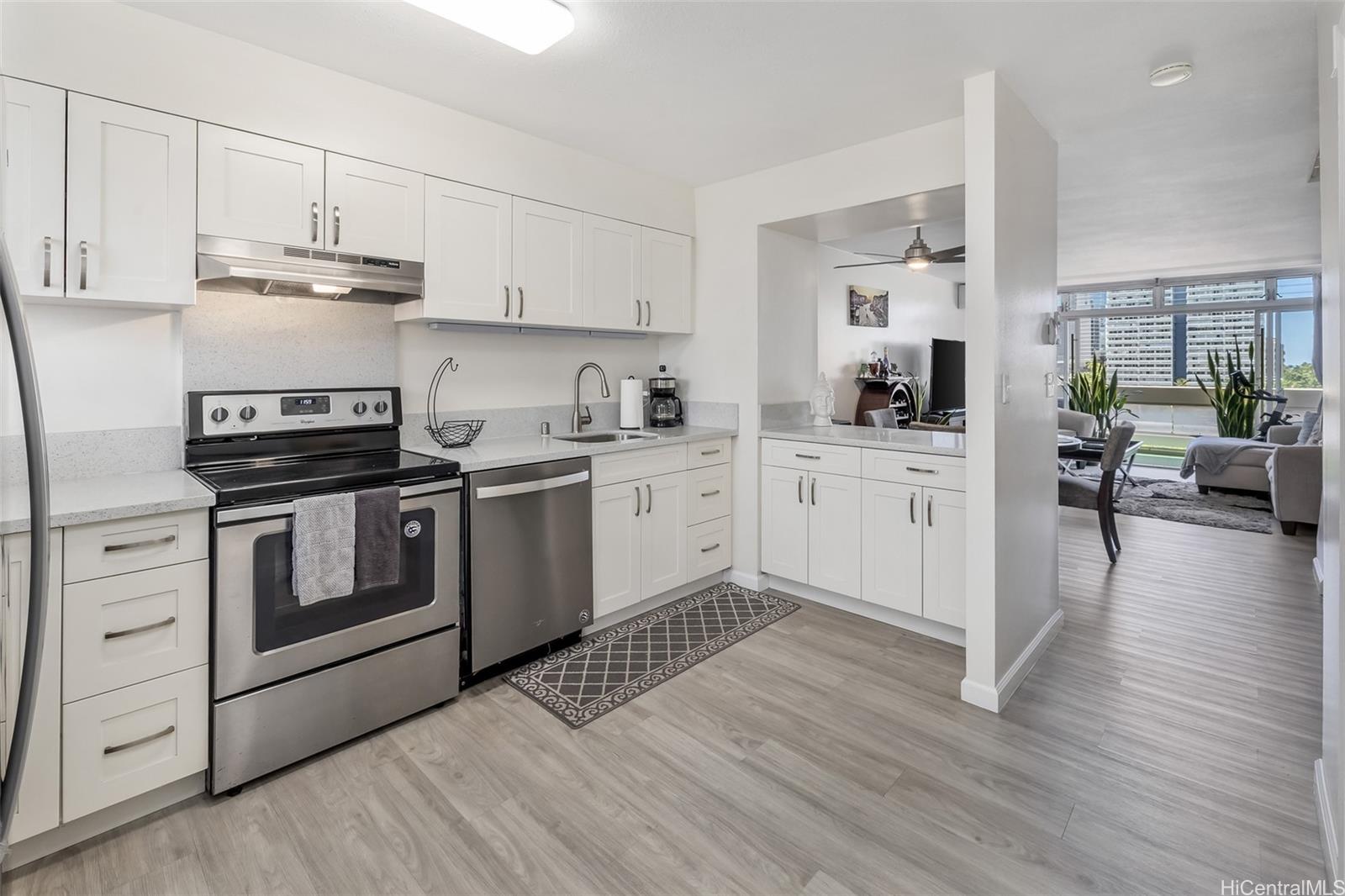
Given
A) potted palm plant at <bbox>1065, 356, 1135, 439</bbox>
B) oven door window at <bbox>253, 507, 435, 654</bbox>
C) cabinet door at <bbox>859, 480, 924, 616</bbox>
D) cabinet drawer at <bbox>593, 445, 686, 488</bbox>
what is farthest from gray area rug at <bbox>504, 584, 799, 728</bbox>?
potted palm plant at <bbox>1065, 356, 1135, 439</bbox>

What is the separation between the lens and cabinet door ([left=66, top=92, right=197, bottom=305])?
194cm

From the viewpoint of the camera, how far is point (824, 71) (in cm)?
250

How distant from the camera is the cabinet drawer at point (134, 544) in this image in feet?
5.60

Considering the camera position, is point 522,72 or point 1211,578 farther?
point 1211,578

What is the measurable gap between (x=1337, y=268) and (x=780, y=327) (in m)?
2.50

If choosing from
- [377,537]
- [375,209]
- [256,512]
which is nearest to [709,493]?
[377,537]

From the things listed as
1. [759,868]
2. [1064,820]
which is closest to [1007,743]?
[1064,820]

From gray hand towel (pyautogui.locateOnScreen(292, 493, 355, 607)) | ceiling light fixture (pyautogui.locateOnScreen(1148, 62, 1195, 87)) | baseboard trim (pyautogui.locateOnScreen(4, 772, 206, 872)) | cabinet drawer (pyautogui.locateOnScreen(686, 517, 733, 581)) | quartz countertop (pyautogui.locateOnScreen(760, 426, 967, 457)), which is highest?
ceiling light fixture (pyautogui.locateOnScreen(1148, 62, 1195, 87))

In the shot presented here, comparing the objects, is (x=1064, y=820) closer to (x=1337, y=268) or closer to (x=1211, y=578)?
(x=1337, y=268)

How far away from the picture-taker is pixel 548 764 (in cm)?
212

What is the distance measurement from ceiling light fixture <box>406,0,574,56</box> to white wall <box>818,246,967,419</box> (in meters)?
3.20

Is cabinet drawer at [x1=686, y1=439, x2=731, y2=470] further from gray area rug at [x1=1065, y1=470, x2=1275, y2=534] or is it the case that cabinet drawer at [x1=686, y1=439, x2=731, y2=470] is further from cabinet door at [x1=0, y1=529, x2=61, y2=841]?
gray area rug at [x1=1065, y1=470, x2=1275, y2=534]

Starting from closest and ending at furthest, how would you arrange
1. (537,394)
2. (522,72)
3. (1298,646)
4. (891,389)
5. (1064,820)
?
(1064,820) → (522,72) → (1298,646) → (537,394) → (891,389)

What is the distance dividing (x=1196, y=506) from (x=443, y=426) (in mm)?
6611
